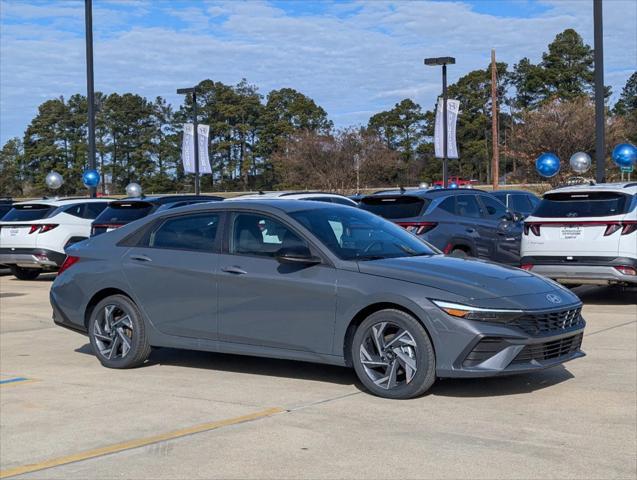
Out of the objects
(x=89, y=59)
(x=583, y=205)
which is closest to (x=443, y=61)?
(x=89, y=59)

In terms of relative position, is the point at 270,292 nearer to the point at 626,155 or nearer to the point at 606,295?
the point at 606,295

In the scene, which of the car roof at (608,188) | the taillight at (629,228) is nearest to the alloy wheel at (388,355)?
the taillight at (629,228)

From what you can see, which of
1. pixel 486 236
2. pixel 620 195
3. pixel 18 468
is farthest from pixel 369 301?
pixel 486 236

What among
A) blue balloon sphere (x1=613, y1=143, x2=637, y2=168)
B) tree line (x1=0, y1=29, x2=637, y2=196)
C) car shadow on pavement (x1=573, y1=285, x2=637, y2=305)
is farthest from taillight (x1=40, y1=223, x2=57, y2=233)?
tree line (x1=0, y1=29, x2=637, y2=196)

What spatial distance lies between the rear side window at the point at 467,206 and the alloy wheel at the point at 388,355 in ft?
25.3

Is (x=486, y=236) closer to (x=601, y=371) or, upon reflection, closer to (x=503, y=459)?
(x=601, y=371)

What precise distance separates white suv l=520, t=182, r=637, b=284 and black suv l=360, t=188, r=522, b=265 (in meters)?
1.31

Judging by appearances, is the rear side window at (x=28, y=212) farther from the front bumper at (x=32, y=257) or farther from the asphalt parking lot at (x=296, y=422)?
the asphalt parking lot at (x=296, y=422)

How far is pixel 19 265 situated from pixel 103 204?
222 cm

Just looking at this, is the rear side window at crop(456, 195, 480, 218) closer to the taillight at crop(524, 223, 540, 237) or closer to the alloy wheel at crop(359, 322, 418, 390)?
the taillight at crop(524, 223, 540, 237)

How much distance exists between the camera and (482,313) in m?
6.76

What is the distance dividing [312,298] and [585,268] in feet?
20.5

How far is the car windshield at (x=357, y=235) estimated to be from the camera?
764cm

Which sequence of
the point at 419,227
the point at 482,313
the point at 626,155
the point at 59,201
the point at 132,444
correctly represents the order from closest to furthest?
1. the point at 132,444
2. the point at 482,313
3. the point at 419,227
4. the point at 59,201
5. the point at 626,155
